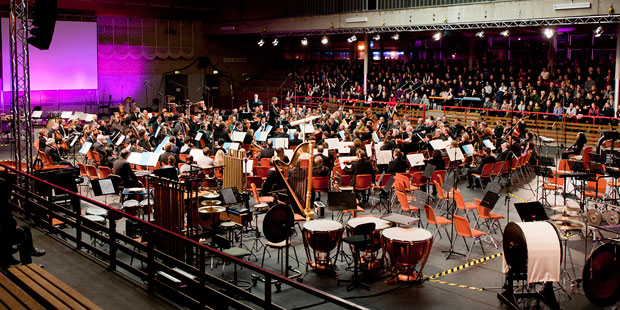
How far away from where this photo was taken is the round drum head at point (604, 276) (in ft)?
24.0

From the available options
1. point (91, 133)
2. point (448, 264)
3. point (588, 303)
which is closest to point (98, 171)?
point (91, 133)

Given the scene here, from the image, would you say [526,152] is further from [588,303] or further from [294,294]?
[294,294]

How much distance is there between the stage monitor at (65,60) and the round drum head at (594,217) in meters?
24.9

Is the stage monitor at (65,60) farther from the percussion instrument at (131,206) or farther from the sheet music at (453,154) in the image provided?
the sheet music at (453,154)

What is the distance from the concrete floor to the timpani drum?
0.22 meters

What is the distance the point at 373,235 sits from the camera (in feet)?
30.4

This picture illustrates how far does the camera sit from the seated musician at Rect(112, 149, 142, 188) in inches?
483

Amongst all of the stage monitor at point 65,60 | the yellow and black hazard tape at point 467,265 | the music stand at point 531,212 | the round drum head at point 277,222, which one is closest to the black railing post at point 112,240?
the round drum head at point 277,222

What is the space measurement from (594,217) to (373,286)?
341 centimetres

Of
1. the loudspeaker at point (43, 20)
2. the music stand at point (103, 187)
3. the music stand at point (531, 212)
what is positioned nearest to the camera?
the music stand at point (531, 212)

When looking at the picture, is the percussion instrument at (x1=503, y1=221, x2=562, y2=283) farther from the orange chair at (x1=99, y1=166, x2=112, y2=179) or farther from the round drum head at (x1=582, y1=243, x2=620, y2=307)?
the orange chair at (x1=99, y1=166, x2=112, y2=179)

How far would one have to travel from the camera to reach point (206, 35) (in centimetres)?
3525

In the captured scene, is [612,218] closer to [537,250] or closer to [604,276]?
[604,276]

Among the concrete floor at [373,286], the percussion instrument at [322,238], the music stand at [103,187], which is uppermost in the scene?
the music stand at [103,187]
